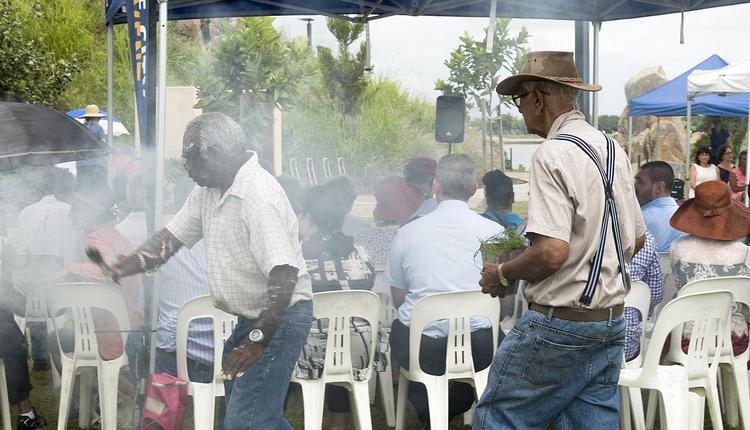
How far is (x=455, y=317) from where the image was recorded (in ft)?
12.3

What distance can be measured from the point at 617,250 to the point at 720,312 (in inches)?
64.7

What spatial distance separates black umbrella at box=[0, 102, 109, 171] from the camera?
386cm

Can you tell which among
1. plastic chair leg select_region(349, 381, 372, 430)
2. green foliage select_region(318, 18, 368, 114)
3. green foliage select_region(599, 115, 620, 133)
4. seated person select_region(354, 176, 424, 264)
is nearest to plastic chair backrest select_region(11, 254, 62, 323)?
plastic chair leg select_region(349, 381, 372, 430)

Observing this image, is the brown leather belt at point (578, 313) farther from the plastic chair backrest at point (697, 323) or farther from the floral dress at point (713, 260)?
the floral dress at point (713, 260)

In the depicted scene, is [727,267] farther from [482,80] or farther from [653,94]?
[482,80]

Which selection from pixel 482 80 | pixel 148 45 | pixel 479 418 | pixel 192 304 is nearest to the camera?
pixel 479 418

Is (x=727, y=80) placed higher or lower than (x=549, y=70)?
higher

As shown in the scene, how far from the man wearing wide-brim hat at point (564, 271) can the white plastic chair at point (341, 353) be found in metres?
1.14

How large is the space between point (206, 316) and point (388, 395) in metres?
1.15

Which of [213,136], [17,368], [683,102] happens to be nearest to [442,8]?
[17,368]

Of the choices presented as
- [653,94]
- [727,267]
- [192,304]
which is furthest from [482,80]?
[192,304]

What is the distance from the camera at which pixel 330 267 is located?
3986 millimetres

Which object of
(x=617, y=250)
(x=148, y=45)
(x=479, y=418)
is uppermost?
(x=148, y=45)

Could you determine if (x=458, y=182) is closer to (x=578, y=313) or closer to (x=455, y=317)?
(x=455, y=317)
